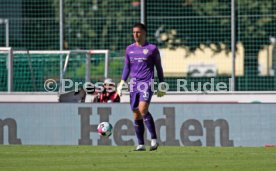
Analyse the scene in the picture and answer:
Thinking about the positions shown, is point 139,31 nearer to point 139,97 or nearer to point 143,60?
point 143,60

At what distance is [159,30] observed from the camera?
92.2ft

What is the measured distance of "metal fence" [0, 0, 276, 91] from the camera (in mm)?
26078

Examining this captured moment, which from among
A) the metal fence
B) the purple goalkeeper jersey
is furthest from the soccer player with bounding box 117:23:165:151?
the metal fence

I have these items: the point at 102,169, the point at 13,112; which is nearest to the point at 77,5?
the point at 13,112

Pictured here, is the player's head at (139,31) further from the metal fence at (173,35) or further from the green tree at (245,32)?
the green tree at (245,32)

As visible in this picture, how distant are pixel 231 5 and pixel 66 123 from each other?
6.42m

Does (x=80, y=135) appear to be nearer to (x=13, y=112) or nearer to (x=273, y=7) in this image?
(x=13, y=112)

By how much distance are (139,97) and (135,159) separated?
2.34 meters

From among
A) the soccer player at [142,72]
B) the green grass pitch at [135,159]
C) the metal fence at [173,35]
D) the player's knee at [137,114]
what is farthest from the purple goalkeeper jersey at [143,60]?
the metal fence at [173,35]

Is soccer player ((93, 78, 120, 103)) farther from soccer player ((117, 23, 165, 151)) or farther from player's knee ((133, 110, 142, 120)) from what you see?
soccer player ((117, 23, 165, 151))

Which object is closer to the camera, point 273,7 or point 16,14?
point 16,14

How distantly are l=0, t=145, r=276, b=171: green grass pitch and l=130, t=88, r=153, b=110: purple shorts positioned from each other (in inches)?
33.3

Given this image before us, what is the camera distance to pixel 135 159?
15516mm

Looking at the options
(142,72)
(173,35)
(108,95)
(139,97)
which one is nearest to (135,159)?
(139,97)
